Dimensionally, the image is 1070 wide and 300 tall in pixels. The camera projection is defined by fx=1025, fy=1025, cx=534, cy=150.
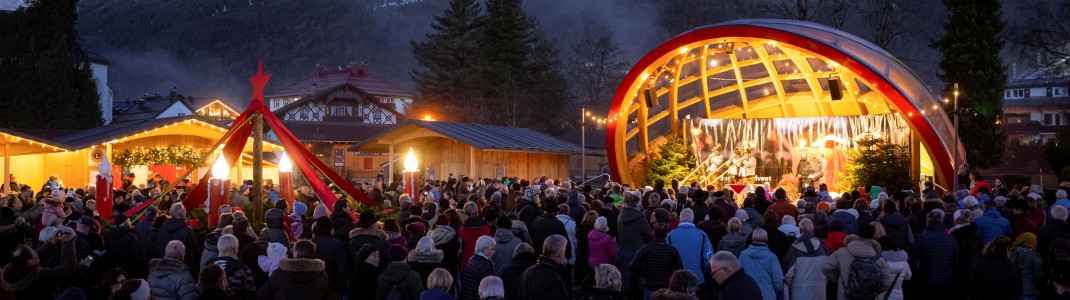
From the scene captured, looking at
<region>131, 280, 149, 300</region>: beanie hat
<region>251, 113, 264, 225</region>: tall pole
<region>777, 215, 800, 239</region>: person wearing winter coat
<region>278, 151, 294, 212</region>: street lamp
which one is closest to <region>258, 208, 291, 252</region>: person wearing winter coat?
<region>131, 280, 149, 300</region>: beanie hat

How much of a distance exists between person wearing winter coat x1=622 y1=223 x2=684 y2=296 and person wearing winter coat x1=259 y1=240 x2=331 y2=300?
10.1ft

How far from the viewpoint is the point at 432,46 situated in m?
64.1

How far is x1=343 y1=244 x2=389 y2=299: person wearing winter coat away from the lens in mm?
8766

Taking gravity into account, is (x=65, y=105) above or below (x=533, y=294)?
above

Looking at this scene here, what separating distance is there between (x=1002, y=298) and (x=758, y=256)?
94.1 inches

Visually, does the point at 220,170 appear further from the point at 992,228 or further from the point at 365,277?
the point at 992,228

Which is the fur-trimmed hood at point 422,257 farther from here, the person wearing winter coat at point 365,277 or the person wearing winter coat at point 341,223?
the person wearing winter coat at point 341,223

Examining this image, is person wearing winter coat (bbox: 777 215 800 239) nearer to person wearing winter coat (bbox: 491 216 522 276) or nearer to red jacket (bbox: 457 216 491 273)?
person wearing winter coat (bbox: 491 216 522 276)

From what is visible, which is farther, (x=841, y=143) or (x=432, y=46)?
(x=432, y=46)

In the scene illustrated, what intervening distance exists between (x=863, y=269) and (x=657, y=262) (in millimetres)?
1820

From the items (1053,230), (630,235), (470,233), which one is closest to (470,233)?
(470,233)

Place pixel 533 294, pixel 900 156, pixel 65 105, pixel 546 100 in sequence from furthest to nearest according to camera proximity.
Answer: pixel 546 100 < pixel 65 105 < pixel 900 156 < pixel 533 294

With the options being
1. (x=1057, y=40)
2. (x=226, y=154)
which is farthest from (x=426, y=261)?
(x=1057, y=40)

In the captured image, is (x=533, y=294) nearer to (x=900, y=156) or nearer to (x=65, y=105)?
(x=900, y=156)
